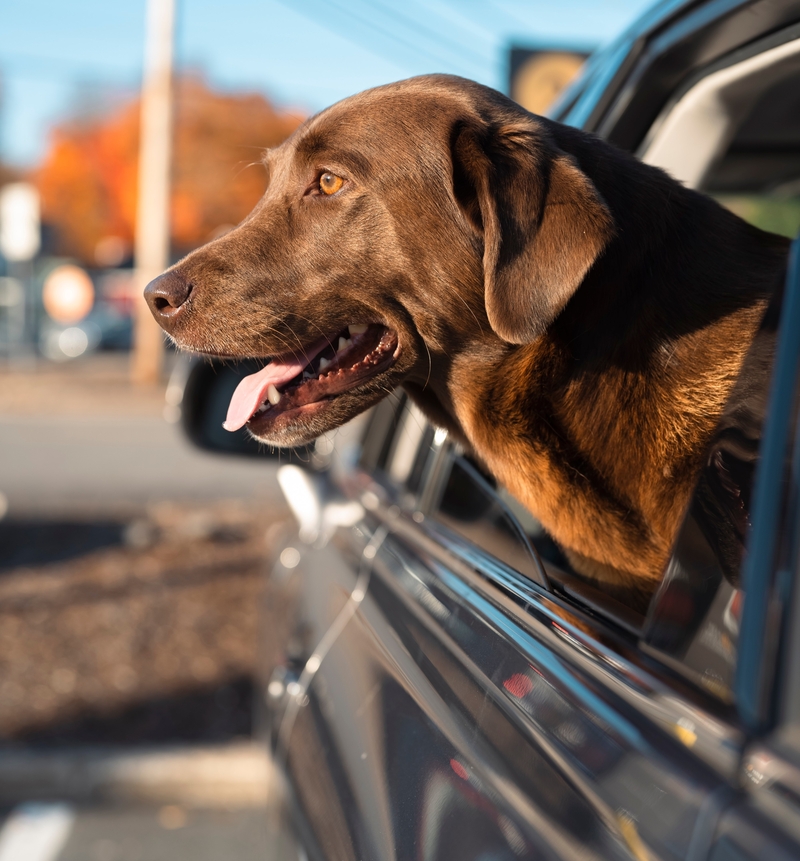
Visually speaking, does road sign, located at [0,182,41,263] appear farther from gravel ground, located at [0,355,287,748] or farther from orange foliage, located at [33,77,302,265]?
orange foliage, located at [33,77,302,265]

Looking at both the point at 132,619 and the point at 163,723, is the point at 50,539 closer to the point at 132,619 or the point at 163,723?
the point at 132,619

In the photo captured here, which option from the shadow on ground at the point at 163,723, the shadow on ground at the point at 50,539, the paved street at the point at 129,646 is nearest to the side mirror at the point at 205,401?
the paved street at the point at 129,646

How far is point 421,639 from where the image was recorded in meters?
1.69

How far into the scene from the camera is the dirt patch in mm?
5062

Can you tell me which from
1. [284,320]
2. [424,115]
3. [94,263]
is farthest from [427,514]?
[94,263]

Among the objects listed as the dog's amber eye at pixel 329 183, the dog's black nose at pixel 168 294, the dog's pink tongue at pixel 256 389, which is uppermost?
the dog's amber eye at pixel 329 183

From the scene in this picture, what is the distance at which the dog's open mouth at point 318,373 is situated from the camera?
229 centimetres

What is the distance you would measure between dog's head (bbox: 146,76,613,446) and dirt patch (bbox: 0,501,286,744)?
1694 millimetres

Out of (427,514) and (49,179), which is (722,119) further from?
(49,179)

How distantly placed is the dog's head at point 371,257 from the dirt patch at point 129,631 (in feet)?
5.56

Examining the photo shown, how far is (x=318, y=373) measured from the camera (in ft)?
7.69

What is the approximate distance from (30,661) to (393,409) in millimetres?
3399

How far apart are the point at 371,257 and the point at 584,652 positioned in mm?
1254

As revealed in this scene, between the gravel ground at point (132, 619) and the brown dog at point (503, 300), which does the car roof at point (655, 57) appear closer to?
the brown dog at point (503, 300)
